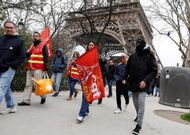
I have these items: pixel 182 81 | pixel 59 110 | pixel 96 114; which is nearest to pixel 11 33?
pixel 59 110

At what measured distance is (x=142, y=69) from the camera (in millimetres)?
5598

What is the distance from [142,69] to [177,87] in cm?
650

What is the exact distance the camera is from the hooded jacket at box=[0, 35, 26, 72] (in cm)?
577

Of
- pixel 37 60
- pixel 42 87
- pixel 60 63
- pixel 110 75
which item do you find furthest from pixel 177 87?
pixel 42 87

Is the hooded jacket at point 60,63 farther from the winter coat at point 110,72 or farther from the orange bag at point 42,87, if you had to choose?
the winter coat at point 110,72

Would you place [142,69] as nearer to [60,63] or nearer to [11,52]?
[11,52]

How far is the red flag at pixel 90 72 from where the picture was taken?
5.96 m

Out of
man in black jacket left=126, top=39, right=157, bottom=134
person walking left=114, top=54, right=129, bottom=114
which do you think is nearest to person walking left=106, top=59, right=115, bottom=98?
person walking left=114, top=54, right=129, bottom=114

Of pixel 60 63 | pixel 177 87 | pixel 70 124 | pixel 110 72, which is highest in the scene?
pixel 60 63

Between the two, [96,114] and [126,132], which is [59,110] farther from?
[126,132]

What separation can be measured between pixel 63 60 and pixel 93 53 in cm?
429

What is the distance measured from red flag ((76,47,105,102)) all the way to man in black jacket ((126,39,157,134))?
0.66m

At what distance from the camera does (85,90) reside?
591cm

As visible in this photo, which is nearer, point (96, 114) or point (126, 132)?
point (126, 132)
